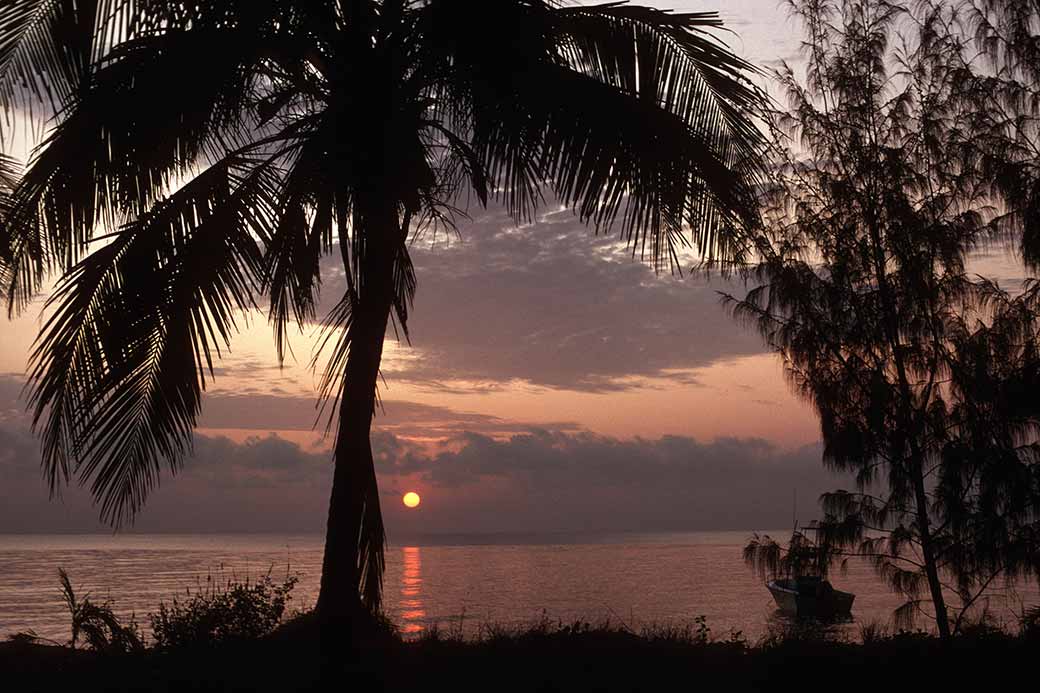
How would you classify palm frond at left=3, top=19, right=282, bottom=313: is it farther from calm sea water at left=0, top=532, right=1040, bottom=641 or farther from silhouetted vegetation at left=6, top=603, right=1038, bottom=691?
calm sea water at left=0, top=532, right=1040, bottom=641

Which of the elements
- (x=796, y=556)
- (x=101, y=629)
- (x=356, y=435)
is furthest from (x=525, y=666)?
(x=796, y=556)

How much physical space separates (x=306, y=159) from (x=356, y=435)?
2771 millimetres

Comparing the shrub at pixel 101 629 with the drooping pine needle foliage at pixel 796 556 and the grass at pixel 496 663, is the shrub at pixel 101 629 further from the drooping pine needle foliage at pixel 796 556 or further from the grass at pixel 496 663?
the drooping pine needle foliage at pixel 796 556

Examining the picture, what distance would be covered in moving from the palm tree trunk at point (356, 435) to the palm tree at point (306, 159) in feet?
0.07

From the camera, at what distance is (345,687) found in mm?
7859

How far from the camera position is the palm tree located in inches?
317

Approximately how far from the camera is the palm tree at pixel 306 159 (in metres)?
8.06

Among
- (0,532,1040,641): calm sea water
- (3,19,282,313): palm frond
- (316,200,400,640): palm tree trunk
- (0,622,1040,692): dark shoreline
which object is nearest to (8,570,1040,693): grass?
(0,622,1040,692): dark shoreline

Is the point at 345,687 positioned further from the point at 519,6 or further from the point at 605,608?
the point at 605,608

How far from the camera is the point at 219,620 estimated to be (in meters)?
9.88

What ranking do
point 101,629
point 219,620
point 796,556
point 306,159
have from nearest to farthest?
1. point 306,159
2. point 219,620
3. point 101,629
4. point 796,556

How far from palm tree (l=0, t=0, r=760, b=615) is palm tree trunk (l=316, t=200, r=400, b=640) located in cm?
2

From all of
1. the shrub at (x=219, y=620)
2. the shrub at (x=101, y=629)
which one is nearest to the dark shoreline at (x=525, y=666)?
the shrub at (x=101, y=629)

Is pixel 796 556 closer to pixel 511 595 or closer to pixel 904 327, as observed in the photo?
pixel 904 327
